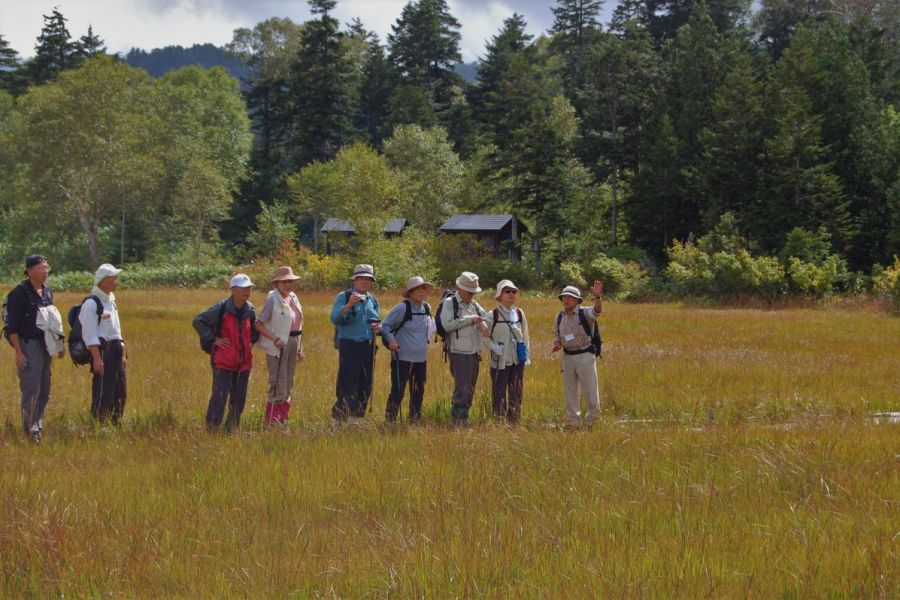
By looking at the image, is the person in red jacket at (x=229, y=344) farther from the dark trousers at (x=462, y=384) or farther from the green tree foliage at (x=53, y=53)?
the green tree foliage at (x=53, y=53)

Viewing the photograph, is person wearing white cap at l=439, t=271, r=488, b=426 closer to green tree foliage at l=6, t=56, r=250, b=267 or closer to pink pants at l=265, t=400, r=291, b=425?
pink pants at l=265, t=400, r=291, b=425

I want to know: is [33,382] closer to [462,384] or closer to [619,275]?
[462,384]

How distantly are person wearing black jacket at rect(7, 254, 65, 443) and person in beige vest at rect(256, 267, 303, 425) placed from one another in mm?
1995

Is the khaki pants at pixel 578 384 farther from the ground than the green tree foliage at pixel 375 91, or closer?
closer

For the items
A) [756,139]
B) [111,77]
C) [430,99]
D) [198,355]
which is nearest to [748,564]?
[198,355]

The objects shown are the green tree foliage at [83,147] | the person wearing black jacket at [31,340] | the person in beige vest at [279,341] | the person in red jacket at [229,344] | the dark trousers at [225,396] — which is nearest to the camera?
the person wearing black jacket at [31,340]

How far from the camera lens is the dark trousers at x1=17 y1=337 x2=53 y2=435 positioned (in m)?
7.56

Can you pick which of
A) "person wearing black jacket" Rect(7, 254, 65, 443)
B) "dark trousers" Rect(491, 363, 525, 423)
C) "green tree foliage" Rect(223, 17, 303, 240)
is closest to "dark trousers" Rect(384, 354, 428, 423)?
"dark trousers" Rect(491, 363, 525, 423)

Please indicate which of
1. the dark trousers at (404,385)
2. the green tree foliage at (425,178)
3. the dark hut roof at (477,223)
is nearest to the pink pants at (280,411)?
the dark trousers at (404,385)

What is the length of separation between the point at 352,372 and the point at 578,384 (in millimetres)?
2585

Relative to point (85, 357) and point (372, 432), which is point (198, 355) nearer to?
point (85, 357)

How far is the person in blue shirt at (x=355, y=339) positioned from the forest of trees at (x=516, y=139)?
91.6ft

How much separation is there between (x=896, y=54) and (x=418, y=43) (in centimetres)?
3700

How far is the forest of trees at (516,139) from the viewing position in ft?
114
